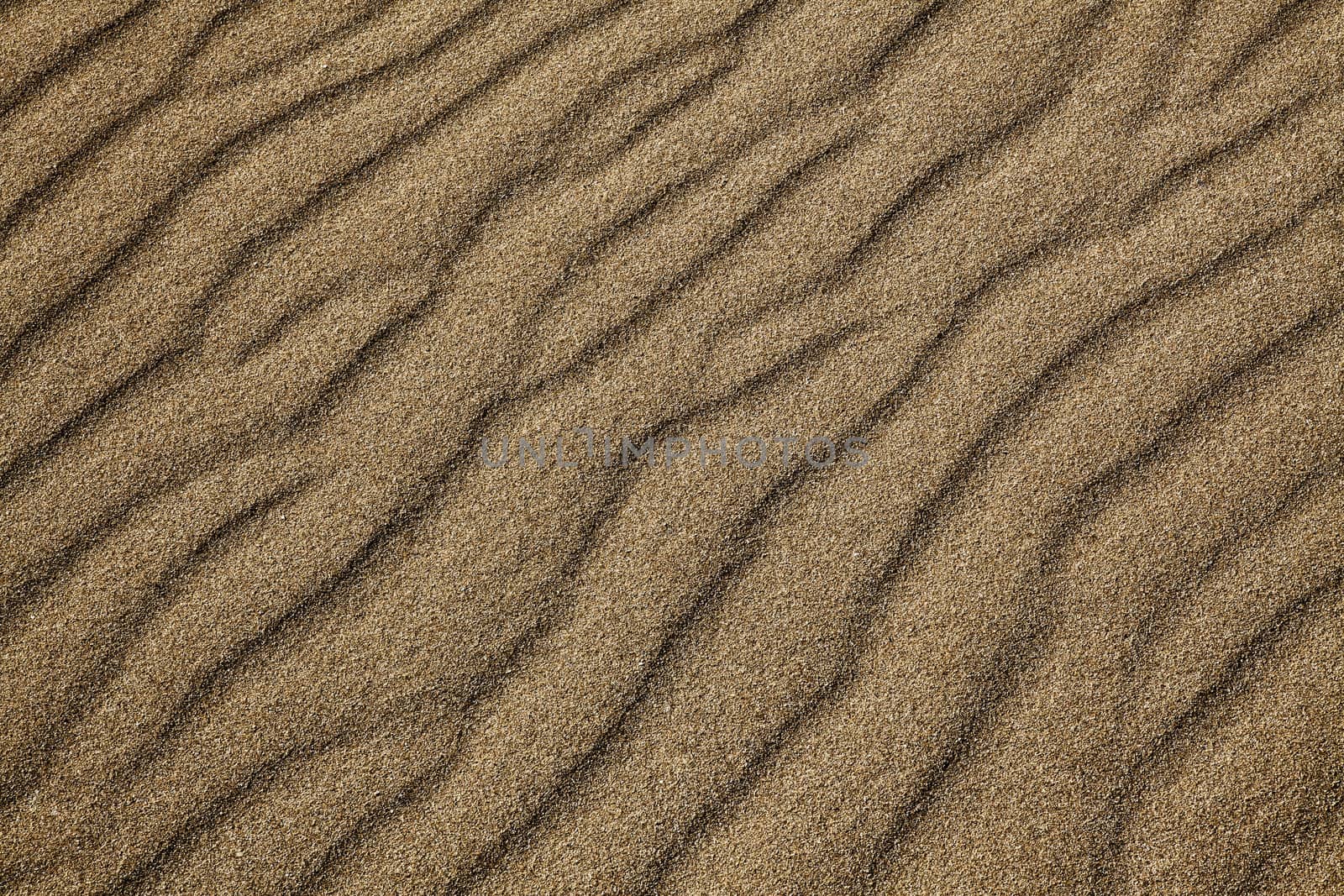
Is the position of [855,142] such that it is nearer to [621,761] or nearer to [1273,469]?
[1273,469]

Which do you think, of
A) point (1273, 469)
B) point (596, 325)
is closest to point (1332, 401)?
point (1273, 469)

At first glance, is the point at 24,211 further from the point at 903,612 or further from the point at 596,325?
the point at 903,612

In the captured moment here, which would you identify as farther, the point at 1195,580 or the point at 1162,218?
the point at 1162,218

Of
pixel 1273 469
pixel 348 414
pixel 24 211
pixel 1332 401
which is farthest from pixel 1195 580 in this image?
pixel 24 211

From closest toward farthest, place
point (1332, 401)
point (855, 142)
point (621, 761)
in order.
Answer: point (621, 761), point (1332, 401), point (855, 142)

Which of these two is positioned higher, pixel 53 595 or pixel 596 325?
pixel 53 595

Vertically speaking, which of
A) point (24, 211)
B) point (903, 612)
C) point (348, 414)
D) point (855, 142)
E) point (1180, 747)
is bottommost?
point (1180, 747)

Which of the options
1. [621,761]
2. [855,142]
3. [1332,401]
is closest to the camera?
[621,761]
